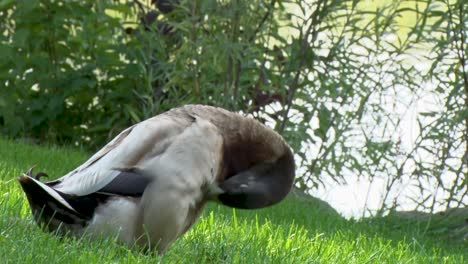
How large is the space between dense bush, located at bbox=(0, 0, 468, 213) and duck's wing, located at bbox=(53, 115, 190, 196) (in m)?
4.06

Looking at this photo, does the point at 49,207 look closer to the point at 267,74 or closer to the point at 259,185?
the point at 259,185

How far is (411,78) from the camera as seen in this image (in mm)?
8789

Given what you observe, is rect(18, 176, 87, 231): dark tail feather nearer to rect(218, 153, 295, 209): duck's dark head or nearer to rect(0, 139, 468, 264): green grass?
rect(0, 139, 468, 264): green grass

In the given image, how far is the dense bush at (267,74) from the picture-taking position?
28.2ft

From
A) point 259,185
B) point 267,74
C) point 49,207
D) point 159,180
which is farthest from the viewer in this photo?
point 267,74

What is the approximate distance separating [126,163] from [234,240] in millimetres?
1108

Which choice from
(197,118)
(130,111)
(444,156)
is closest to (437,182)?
(444,156)

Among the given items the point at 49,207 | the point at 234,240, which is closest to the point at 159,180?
the point at 49,207

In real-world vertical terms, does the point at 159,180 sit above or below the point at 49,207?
above

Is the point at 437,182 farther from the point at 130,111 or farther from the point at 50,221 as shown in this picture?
the point at 50,221

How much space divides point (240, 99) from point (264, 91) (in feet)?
0.70

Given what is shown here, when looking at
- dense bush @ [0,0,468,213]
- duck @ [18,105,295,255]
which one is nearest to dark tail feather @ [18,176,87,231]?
duck @ [18,105,295,255]

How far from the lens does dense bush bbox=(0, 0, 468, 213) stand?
860 centimetres

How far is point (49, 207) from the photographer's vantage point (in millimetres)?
4441
